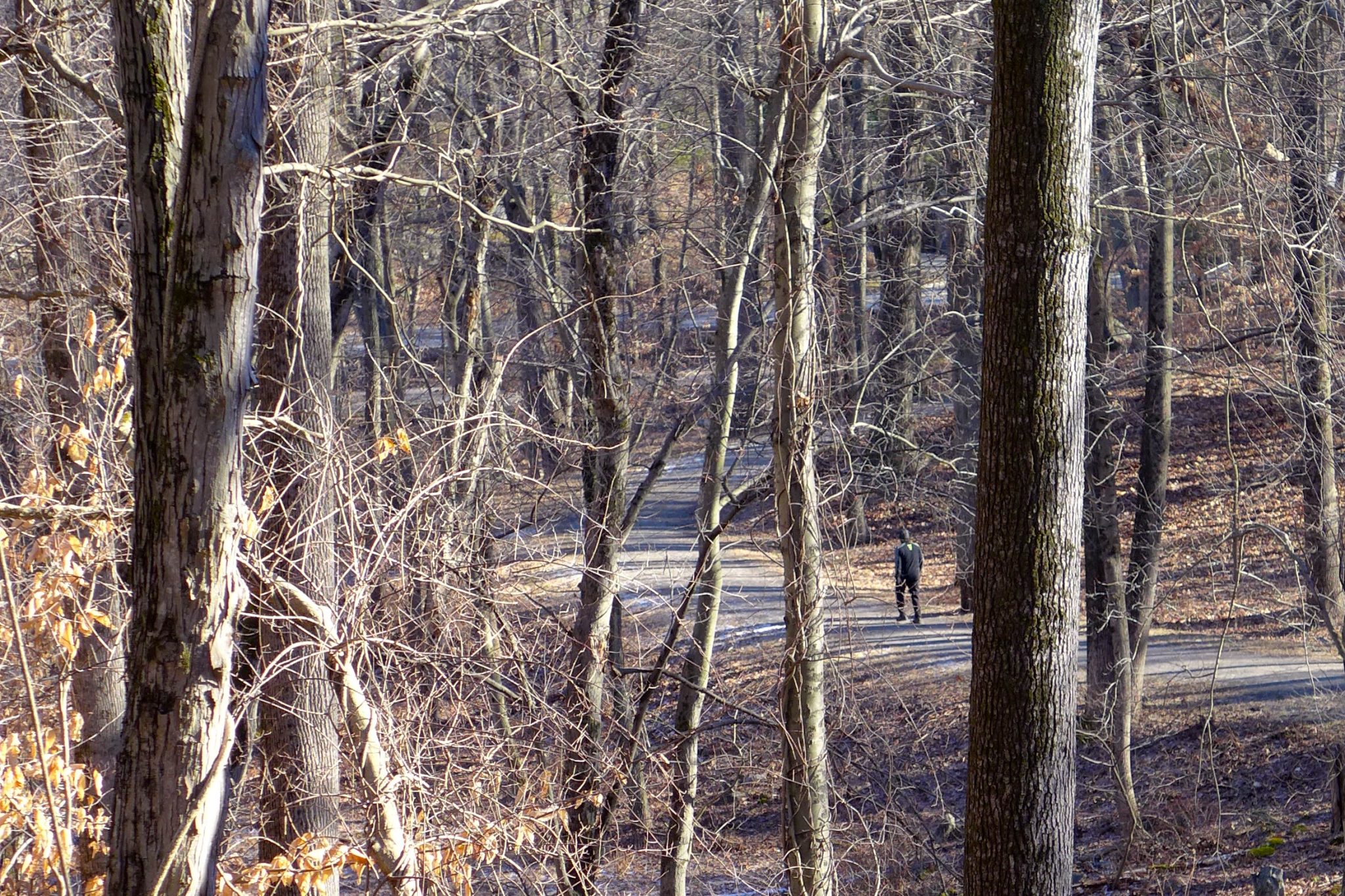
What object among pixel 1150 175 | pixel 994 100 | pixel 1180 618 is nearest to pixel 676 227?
pixel 1150 175

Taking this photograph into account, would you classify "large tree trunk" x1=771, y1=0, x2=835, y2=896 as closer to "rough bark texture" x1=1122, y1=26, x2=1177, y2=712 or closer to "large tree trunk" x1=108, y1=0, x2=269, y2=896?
"rough bark texture" x1=1122, y1=26, x2=1177, y2=712

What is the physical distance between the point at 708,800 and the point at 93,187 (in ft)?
32.4

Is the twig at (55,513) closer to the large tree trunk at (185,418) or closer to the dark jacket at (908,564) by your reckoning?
the large tree trunk at (185,418)

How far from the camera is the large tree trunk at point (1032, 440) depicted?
17.4 feet

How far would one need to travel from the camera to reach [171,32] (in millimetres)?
3727

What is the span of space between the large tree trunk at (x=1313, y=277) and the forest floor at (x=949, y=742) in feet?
2.67

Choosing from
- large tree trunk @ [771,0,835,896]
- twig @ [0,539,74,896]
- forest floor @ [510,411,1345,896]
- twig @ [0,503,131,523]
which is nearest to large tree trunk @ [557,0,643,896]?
forest floor @ [510,411,1345,896]

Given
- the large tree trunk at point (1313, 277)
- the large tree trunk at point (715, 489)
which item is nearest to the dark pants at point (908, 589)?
the large tree trunk at point (1313, 277)

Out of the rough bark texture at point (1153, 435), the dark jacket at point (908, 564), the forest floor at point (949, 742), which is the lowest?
the forest floor at point (949, 742)

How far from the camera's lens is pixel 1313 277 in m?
9.70

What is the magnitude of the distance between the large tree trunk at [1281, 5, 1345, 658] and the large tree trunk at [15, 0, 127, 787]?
8674 millimetres

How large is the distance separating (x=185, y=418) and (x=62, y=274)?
184 inches

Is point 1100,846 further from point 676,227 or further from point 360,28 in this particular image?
point 360,28

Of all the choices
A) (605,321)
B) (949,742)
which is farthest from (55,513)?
(949,742)
